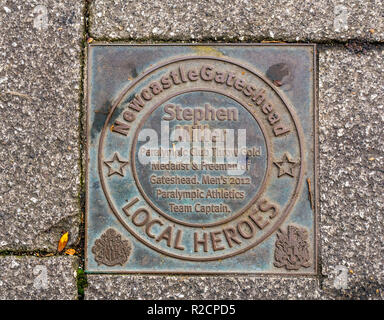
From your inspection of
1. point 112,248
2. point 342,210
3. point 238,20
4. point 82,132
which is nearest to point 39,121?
point 82,132

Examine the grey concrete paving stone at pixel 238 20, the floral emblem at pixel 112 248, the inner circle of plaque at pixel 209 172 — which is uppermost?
the grey concrete paving stone at pixel 238 20

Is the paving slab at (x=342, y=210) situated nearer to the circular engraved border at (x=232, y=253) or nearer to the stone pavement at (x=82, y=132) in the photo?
the stone pavement at (x=82, y=132)

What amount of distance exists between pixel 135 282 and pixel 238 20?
1.57 meters

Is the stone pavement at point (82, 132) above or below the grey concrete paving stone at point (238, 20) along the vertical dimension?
below

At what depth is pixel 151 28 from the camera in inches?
91.3

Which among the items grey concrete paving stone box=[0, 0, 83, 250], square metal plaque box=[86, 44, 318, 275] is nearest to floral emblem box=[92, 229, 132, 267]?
square metal plaque box=[86, 44, 318, 275]

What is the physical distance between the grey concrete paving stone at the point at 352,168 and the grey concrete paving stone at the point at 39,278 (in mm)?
1402

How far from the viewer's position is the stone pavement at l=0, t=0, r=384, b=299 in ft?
7.32

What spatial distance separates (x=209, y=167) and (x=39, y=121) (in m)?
1.00

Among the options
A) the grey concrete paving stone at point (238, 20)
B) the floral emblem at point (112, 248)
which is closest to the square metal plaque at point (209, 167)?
the floral emblem at point (112, 248)

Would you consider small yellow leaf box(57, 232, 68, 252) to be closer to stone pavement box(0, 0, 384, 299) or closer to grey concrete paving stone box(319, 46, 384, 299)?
stone pavement box(0, 0, 384, 299)

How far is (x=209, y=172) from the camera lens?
7.41 feet

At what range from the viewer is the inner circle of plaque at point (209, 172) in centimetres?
225
